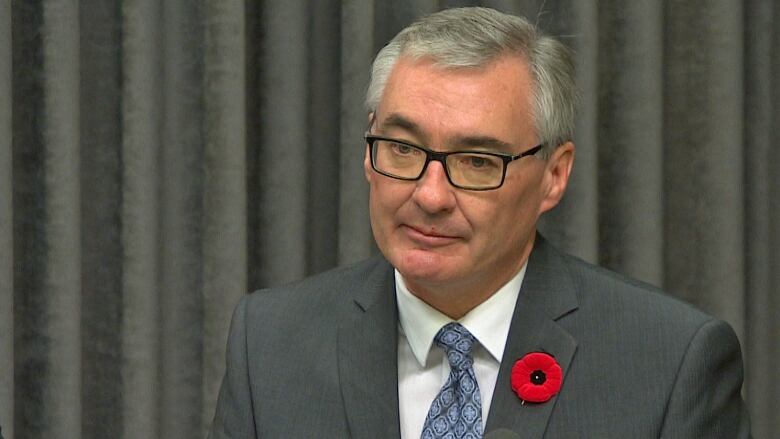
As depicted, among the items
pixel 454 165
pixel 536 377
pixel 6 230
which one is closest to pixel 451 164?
pixel 454 165

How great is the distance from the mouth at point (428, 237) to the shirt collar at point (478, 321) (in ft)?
0.54

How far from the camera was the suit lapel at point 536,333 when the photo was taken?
72.4 inches

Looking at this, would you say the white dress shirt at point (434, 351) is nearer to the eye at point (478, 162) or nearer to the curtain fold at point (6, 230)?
the eye at point (478, 162)

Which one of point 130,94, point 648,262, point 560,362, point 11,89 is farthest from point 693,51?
point 11,89

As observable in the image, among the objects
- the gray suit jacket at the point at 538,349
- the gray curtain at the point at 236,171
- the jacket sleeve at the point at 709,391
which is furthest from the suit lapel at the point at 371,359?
the gray curtain at the point at 236,171

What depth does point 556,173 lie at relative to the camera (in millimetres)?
1991

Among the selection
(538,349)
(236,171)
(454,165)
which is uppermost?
(454,165)

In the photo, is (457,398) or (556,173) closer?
(457,398)

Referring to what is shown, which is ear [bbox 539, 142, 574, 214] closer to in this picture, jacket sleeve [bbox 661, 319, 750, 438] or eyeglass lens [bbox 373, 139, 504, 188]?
eyeglass lens [bbox 373, 139, 504, 188]

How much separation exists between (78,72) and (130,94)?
0.12 meters

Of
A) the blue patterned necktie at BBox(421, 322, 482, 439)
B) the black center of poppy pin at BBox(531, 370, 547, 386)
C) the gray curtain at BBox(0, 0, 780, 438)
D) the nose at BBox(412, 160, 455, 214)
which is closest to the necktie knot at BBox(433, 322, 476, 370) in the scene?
the blue patterned necktie at BBox(421, 322, 482, 439)

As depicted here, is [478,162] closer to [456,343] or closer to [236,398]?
[456,343]

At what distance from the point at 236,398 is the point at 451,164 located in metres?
0.54

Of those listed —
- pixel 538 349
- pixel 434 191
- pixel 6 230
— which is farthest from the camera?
pixel 6 230
